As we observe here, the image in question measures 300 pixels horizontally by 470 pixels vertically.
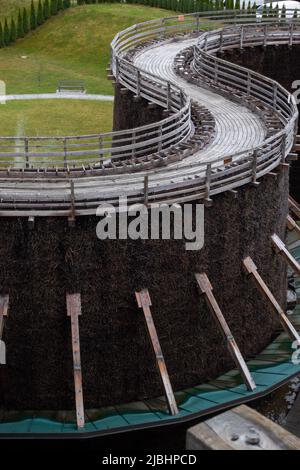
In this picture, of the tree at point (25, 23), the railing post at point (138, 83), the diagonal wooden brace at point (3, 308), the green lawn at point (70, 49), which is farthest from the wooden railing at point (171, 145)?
the tree at point (25, 23)

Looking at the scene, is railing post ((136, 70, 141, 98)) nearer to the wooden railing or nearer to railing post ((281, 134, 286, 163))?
the wooden railing

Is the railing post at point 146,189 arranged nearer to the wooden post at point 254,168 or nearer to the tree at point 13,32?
the wooden post at point 254,168

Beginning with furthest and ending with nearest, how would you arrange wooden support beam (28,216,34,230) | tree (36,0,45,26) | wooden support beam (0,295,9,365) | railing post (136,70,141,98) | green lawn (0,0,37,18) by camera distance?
green lawn (0,0,37,18)
tree (36,0,45,26)
railing post (136,70,141,98)
wooden support beam (0,295,9,365)
wooden support beam (28,216,34,230)

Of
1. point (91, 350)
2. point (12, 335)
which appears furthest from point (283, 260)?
point (12, 335)

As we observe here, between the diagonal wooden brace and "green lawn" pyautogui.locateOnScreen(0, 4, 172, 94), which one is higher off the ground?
"green lawn" pyautogui.locateOnScreen(0, 4, 172, 94)

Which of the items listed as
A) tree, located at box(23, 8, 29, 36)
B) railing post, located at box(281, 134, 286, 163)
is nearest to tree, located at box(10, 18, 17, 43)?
tree, located at box(23, 8, 29, 36)

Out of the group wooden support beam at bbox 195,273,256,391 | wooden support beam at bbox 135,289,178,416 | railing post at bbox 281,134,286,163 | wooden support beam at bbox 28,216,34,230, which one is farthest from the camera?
railing post at bbox 281,134,286,163
